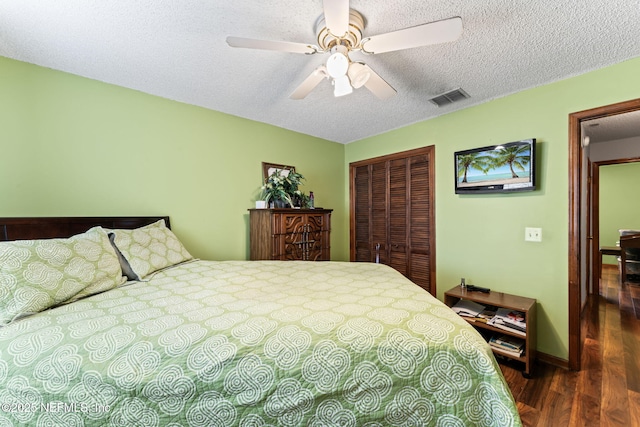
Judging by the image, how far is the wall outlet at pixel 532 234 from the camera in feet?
7.13

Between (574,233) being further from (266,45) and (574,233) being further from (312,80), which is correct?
(266,45)

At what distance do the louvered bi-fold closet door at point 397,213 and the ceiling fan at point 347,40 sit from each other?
172 centimetres

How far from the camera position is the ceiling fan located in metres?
1.12

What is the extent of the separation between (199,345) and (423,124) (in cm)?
305

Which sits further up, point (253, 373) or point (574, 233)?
point (574, 233)

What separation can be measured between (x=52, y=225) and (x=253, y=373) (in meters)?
2.02

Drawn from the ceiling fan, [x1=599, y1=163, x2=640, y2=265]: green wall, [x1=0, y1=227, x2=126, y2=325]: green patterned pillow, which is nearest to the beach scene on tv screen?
the ceiling fan

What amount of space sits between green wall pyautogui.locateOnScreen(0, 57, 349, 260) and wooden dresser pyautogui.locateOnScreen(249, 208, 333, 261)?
0.27 meters

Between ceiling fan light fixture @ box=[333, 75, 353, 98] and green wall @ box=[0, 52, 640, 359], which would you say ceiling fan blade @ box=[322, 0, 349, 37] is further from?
green wall @ box=[0, 52, 640, 359]

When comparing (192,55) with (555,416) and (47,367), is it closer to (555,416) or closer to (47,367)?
(47,367)

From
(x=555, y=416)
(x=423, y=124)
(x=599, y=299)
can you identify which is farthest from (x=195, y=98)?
(x=599, y=299)

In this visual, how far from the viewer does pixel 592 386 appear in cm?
183

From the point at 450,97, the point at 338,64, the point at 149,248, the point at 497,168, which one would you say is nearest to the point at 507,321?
the point at 497,168

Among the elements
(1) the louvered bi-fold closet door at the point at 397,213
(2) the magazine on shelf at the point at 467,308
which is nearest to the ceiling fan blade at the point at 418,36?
(1) the louvered bi-fold closet door at the point at 397,213
